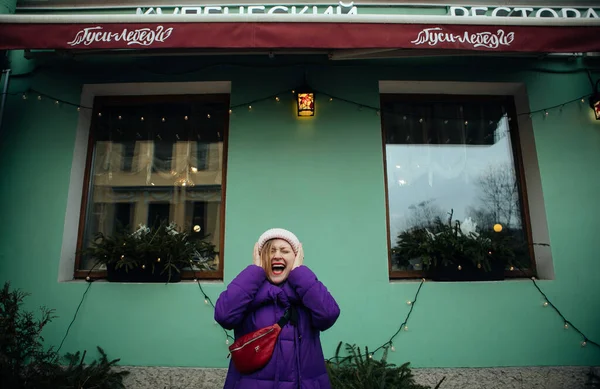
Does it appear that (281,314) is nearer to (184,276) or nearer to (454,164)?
(184,276)

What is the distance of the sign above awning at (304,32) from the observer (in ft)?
9.89

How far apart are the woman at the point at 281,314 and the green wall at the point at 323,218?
1.46 metres

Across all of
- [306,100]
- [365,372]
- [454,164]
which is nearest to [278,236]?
[365,372]

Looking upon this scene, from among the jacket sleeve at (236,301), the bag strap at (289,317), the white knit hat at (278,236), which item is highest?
the white knit hat at (278,236)

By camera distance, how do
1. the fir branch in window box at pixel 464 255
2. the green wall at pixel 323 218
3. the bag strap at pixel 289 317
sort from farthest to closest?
the fir branch in window box at pixel 464 255, the green wall at pixel 323 218, the bag strap at pixel 289 317

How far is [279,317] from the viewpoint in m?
1.87

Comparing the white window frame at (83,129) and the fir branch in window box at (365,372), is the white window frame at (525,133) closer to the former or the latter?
the fir branch in window box at (365,372)

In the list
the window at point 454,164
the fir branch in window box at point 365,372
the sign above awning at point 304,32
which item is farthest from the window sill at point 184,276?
the sign above awning at point 304,32

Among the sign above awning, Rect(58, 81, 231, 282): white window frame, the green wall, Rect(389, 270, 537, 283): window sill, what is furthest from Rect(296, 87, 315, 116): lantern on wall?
Rect(389, 270, 537, 283): window sill

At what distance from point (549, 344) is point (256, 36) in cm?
419

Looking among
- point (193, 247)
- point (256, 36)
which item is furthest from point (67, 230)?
point (256, 36)

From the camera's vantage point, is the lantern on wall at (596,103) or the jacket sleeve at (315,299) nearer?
the jacket sleeve at (315,299)

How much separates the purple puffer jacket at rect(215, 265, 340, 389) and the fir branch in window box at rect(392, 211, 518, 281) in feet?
6.53

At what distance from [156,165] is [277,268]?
289 centimetres
